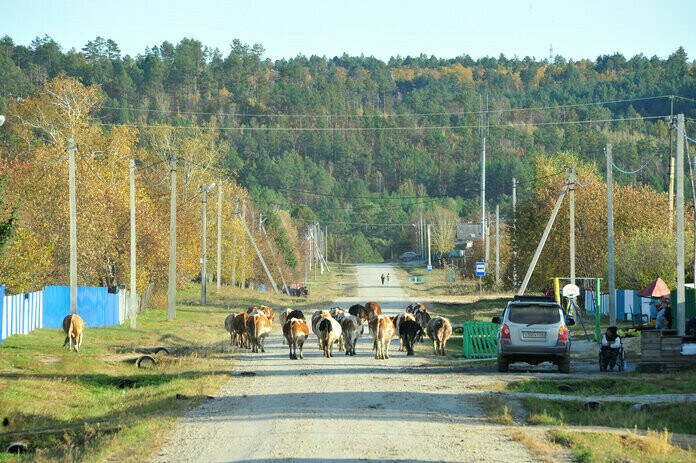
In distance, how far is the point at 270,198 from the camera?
173125 mm

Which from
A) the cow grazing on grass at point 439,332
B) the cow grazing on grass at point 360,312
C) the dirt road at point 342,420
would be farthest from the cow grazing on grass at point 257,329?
the cow grazing on grass at point 360,312

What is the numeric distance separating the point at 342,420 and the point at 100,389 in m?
8.39

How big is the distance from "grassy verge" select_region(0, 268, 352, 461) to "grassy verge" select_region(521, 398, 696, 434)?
263 inches

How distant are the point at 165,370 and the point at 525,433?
13320 millimetres

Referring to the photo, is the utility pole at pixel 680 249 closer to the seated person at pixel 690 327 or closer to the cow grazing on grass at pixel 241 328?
the seated person at pixel 690 327

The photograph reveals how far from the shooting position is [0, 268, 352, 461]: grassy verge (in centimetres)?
1340

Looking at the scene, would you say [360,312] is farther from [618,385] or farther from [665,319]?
[618,385]

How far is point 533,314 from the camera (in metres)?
23.0

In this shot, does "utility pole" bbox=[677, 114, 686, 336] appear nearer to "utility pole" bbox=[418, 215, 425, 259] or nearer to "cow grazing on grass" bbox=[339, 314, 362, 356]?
"cow grazing on grass" bbox=[339, 314, 362, 356]

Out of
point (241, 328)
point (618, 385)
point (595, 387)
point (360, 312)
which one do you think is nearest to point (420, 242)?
point (360, 312)

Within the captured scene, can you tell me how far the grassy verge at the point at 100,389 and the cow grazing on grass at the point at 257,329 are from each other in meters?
1.00

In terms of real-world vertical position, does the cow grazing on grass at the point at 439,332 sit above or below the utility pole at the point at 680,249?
below

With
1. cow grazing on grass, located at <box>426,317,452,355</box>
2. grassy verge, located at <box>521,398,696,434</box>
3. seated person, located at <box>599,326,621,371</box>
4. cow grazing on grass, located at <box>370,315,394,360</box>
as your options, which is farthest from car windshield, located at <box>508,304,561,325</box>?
cow grazing on grass, located at <box>426,317,452,355</box>

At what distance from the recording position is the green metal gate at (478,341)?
29.2 meters
